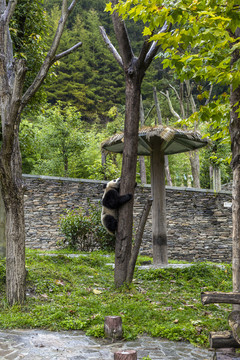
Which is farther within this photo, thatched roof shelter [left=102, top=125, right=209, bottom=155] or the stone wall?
the stone wall

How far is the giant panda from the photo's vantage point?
656 cm

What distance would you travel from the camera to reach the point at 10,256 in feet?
18.2

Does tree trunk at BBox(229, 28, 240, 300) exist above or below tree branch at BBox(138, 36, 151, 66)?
below

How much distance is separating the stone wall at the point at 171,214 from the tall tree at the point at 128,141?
6972 millimetres

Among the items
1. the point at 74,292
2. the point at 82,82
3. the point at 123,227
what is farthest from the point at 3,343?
the point at 82,82

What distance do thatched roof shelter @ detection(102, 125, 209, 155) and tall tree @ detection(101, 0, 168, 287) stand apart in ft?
4.53

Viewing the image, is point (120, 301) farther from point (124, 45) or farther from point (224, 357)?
point (124, 45)

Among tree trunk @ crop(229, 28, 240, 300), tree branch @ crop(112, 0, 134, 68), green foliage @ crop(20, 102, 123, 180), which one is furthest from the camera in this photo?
green foliage @ crop(20, 102, 123, 180)

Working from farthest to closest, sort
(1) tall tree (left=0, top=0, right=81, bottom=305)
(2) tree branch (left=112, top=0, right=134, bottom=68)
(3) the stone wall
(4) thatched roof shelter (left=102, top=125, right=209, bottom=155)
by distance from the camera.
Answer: (3) the stone wall < (4) thatched roof shelter (left=102, top=125, right=209, bottom=155) < (2) tree branch (left=112, top=0, right=134, bottom=68) < (1) tall tree (left=0, top=0, right=81, bottom=305)

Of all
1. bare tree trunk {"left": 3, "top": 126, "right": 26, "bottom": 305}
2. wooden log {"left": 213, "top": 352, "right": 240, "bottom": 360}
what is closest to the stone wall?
bare tree trunk {"left": 3, "top": 126, "right": 26, "bottom": 305}

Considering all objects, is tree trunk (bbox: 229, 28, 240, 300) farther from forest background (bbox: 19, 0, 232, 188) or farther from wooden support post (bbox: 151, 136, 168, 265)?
forest background (bbox: 19, 0, 232, 188)

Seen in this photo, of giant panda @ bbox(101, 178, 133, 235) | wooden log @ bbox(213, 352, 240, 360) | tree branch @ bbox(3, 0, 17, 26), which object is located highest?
tree branch @ bbox(3, 0, 17, 26)

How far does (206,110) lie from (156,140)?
14.1 ft

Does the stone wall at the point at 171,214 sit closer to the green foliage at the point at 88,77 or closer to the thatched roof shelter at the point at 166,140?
the thatched roof shelter at the point at 166,140
